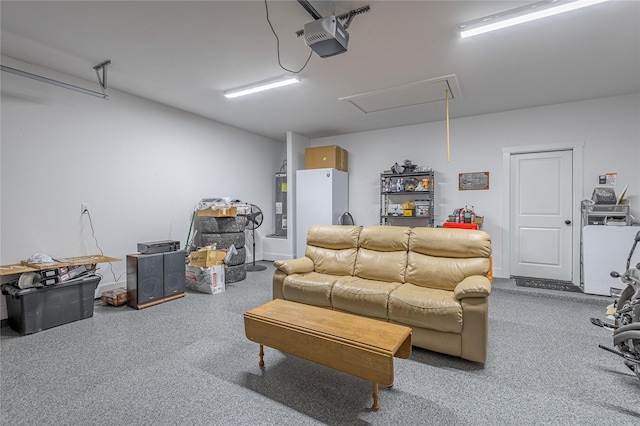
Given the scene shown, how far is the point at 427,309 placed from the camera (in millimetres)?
2381

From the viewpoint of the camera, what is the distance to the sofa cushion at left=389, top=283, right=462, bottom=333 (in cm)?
230

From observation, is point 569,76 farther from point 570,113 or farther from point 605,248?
point 605,248

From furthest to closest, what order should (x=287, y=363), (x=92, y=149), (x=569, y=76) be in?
(x=92, y=149) → (x=569, y=76) → (x=287, y=363)

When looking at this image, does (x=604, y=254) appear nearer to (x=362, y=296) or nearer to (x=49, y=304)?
(x=362, y=296)

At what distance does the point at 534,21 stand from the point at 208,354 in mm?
3951

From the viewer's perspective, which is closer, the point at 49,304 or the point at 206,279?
the point at 49,304

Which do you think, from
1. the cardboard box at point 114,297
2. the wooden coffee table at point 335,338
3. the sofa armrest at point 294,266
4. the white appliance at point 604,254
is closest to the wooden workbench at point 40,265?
the cardboard box at point 114,297

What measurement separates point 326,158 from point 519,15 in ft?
12.3

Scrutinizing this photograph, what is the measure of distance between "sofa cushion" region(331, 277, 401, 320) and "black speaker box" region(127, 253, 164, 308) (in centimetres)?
237

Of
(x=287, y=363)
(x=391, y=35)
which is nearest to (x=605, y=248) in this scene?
(x=391, y=35)

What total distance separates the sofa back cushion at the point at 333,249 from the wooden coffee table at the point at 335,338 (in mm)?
1138

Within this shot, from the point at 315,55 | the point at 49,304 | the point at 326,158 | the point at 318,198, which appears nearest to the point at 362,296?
the point at 315,55

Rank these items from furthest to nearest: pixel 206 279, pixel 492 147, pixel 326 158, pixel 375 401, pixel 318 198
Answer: pixel 326 158 → pixel 318 198 → pixel 492 147 → pixel 206 279 → pixel 375 401

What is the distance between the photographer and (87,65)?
3215mm
